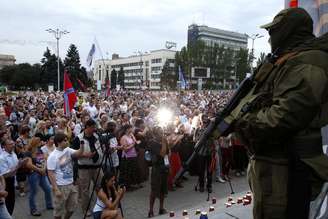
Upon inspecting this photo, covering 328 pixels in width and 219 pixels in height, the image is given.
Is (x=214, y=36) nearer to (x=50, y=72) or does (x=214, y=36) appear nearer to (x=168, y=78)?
(x=168, y=78)

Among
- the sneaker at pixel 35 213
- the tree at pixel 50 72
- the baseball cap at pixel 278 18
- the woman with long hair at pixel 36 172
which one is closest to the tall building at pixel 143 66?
the tree at pixel 50 72

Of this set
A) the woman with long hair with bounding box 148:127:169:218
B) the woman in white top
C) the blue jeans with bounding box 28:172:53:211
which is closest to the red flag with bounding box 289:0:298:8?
the woman in white top

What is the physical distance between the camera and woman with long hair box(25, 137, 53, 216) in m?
6.97

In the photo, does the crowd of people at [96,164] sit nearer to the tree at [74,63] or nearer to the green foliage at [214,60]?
the tree at [74,63]

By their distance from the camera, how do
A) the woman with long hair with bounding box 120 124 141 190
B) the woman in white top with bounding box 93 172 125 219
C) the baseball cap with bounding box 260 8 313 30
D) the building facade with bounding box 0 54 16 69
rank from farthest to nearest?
the building facade with bounding box 0 54 16 69 → the woman with long hair with bounding box 120 124 141 190 → the woman in white top with bounding box 93 172 125 219 → the baseball cap with bounding box 260 8 313 30

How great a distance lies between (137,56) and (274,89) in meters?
147

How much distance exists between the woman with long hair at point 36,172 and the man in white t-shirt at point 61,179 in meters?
1.14

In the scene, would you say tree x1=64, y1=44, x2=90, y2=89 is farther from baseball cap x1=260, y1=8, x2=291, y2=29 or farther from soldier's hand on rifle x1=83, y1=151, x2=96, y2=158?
baseball cap x1=260, y1=8, x2=291, y2=29

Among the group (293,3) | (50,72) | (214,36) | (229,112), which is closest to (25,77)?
(50,72)

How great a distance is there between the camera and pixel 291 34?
2.05 m

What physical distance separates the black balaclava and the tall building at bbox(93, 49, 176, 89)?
121m

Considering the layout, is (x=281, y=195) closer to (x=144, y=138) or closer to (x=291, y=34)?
(x=291, y=34)

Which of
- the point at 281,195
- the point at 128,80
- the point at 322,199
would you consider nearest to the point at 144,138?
the point at 322,199

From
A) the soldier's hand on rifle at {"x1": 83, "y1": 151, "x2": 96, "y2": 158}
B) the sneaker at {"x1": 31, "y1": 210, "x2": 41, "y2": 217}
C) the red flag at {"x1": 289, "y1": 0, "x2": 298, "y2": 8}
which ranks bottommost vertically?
the sneaker at {"x1": 31, "y1": 210, "x2": 41, "y2": 217}
